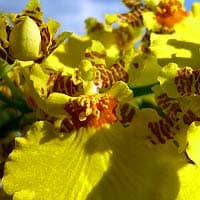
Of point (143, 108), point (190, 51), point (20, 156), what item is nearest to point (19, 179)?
point (20, 156)

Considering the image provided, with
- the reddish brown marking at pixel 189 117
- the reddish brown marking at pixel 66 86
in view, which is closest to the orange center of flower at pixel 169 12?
the reddish brown marking at pixel 66 86

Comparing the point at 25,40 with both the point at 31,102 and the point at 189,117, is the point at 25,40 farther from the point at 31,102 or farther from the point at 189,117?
the point at 189,117

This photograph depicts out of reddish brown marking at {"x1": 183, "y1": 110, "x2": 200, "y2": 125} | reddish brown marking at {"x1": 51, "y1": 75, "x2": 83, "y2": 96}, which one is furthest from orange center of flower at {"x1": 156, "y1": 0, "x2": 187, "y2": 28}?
reddish brown marking at {"x1": 183, "y1": 110, "x2": 200, "y2": 125}

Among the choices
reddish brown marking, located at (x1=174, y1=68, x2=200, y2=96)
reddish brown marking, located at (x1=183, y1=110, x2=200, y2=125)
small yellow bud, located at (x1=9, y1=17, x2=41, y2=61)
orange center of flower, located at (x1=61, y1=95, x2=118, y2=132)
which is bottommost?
orange center of flower, located at (x1=61, y1=95, x2=118, y2=132)

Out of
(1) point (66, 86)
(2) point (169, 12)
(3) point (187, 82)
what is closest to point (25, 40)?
(1) point (66, 86)

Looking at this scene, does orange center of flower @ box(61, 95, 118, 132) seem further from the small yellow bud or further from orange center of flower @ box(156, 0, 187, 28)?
orange center of flower @ box(156, 0, 187, 28)

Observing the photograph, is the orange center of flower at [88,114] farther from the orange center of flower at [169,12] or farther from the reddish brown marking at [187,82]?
the orange center of flower at [169,12]
